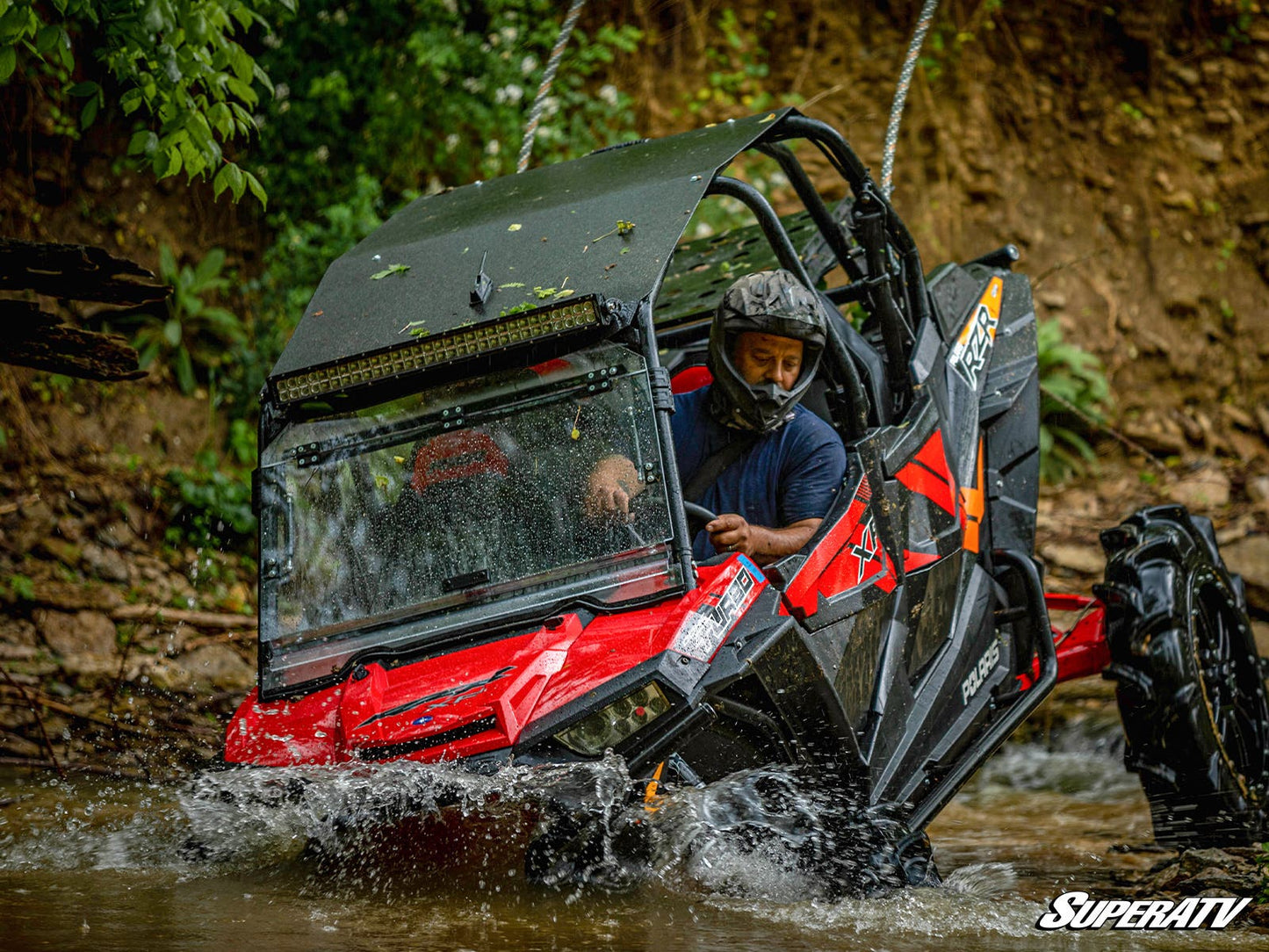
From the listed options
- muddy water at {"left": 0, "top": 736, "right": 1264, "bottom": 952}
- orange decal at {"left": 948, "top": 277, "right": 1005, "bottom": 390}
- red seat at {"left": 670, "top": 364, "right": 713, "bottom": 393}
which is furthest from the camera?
orange decal at {"left": 948, "top": 277, "right": 1005, "bottom": 390}

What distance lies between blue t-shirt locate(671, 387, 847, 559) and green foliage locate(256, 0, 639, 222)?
261 inches

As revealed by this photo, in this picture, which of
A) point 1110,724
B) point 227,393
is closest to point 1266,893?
point 1110,724

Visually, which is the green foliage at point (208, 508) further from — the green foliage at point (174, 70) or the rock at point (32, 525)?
the green foliage at point (174, 70)

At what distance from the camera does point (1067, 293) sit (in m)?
12.4

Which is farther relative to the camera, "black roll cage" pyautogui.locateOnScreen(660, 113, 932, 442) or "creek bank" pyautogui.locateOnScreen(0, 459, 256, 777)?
"creek bank" pyautogui.locateOnScreen(0, 459, 256, 777)

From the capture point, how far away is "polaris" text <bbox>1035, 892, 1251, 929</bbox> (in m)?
3.98

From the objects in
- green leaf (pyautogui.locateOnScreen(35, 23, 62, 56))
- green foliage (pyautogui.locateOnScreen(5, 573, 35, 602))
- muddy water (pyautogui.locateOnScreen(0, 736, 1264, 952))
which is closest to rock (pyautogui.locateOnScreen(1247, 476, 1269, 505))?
muddy water (pyautogui.locateOnScreen(0, 736, 1264, 952))

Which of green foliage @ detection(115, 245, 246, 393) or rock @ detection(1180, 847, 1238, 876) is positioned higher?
green foliage @ detection(115, 245, 246, 393)

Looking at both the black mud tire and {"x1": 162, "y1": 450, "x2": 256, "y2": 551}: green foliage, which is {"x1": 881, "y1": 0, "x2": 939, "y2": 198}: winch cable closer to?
the black mud tire

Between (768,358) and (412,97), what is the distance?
24.7 ft

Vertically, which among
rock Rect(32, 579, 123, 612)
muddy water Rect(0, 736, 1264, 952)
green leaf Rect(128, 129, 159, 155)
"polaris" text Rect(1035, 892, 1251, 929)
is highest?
green leaf Rect(128, 129, 159, 155)

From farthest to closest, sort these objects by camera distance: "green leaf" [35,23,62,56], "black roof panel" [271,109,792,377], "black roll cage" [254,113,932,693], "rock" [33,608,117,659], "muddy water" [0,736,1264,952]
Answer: "rock" [33,608,117,659] → "green leaf" [35,23,62,56] → "black roll cage" [254,113,932,693] → "black roof panel" [271,109,792,377] → "muddy water" [0,736,1264,952]

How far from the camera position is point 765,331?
15.0 feet

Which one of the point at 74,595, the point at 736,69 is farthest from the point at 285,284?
the point at 736,69
